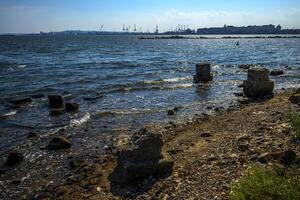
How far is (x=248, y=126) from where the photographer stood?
14.6 m

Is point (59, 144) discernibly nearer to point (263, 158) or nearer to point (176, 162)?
point (176, 162)

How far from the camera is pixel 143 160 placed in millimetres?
10477

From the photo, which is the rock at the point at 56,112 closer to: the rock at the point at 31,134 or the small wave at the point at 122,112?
the small wave at the point at 122,112

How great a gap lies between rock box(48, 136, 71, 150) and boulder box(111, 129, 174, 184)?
4313 millimetres

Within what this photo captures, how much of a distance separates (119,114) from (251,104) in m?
7.19

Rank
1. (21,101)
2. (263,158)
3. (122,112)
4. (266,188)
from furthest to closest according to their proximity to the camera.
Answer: (21,101)
(122,112)
(263,158)
(266,188)

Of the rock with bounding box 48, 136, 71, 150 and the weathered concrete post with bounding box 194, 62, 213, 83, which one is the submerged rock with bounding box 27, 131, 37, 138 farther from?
the weathered concrete post with bounding box 194, 62, 213, 83

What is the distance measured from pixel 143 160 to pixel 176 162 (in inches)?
49.7

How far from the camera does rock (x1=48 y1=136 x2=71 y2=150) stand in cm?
1427

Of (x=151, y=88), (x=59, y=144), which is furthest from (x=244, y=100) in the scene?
(x=59, y=144)

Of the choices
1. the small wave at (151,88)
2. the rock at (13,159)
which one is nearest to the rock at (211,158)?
the rock at (13,159)

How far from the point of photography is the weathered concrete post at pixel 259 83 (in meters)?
22.0

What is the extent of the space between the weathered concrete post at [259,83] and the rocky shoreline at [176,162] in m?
5.71

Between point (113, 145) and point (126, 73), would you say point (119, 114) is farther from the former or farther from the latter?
point (126, 73)
